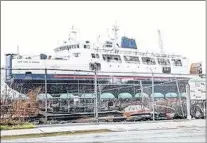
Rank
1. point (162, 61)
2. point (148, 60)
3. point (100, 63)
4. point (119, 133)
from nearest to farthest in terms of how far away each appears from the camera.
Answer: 1. point (119, 133)
2. point (100, 63)
3. point (148, 60)
4. point (162, 61)

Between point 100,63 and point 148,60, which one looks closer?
point 100,63

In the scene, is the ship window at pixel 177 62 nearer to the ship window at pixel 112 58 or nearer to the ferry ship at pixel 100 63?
the ferry ship at pixel 100 63

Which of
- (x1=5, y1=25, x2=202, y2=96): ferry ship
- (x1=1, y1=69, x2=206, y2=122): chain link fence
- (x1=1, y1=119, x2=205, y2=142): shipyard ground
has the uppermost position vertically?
(x1=5, y1=25, x2=202, y2=96): ferry ship

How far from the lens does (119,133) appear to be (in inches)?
437

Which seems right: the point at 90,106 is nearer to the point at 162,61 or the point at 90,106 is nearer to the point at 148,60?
the point at 148,60

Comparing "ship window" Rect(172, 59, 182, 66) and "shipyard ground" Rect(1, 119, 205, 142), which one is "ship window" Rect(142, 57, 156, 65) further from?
"shipyard ground" Rect(1, 119, 205, 142)

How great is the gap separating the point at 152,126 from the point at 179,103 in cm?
404

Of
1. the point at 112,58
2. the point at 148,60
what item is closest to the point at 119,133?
the point at 112,58

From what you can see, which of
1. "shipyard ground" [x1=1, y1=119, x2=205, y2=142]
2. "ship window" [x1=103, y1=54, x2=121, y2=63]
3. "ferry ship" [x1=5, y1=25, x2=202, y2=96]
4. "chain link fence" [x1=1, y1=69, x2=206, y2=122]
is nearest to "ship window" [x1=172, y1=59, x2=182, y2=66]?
"ferry ship" [x1=5, y1=25, x2=202, y2=96]

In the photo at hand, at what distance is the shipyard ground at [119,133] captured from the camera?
31.6 feet

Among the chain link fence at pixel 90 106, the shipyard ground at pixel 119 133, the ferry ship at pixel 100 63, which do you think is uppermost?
the ferry ship at pixel 100 63

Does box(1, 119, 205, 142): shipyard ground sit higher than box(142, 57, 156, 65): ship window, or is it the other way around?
box(142, 57, 156, 65): ship window

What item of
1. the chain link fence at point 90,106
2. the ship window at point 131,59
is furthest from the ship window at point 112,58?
the chain link fence at point 90,106

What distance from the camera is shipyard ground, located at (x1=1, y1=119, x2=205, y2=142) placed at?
9.64 m
